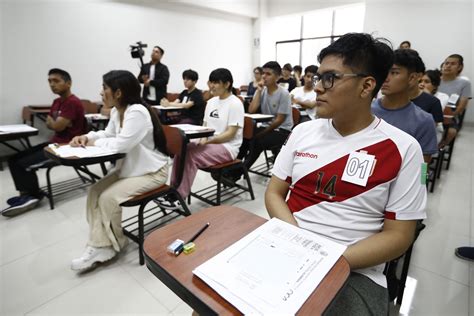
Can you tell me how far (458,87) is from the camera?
3.99 metres

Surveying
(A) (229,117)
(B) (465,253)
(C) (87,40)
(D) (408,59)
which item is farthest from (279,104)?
(C) (87,40)

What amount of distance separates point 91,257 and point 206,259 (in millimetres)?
1308

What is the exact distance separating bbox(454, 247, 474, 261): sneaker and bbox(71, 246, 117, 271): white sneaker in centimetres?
234

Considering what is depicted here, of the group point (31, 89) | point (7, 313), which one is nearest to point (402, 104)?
point (7, 313)

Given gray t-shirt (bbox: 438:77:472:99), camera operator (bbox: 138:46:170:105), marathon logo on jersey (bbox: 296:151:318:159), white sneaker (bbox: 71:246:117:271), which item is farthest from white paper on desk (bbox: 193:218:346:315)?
gray t-shirt (bbox: 438:77:472:99)

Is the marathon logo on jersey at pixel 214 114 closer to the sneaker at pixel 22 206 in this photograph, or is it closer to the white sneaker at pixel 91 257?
the white sneaker at pixel 91 257

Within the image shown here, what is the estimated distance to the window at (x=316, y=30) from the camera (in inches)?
284

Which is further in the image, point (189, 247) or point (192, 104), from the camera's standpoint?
point (192, 104)

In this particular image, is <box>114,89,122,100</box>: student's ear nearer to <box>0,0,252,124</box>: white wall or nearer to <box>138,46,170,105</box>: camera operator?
<box>138,46,170,105</box>: camera operator

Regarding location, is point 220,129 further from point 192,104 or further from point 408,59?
point 408,59

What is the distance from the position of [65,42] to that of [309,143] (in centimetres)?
521

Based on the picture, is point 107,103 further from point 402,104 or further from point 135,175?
point 402,104

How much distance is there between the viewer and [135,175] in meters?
1.72

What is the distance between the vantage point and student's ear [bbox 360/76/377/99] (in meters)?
0.88
